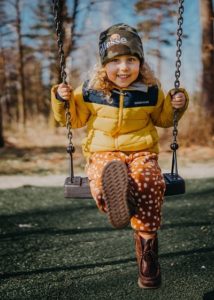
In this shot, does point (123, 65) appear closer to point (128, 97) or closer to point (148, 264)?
point (128, 97)

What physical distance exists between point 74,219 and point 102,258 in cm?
132

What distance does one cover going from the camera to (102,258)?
334 cm

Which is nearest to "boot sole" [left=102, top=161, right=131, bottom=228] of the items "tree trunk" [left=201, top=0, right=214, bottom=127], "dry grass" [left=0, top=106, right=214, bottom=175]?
"dry grass" [left=0, top=106, right=214, bottom=175]

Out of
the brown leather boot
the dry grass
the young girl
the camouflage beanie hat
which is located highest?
the camouflage beanie hat

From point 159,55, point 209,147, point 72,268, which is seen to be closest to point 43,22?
point 159,55

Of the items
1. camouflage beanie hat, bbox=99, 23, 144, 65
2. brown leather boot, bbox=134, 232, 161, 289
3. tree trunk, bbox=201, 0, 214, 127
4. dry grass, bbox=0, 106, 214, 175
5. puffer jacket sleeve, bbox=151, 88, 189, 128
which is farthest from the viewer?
tree trunk, bbox=201, 0, 214, 127

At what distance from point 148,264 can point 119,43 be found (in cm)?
141

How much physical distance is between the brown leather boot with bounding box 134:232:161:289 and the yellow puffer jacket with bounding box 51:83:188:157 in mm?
613

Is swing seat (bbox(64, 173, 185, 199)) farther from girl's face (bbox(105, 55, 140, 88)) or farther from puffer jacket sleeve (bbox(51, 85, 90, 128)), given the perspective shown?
girl's face (bbox(105, 55, 140, 88))

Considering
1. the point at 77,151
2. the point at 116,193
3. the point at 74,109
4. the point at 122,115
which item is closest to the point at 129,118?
the point at 122,115

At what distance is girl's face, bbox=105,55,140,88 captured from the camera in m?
2.70

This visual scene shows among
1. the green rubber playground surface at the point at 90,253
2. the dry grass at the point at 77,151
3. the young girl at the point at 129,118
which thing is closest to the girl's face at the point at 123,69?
the young girl at the point at 129,118

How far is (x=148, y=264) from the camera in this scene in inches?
94.2

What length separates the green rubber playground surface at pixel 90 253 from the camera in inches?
107
